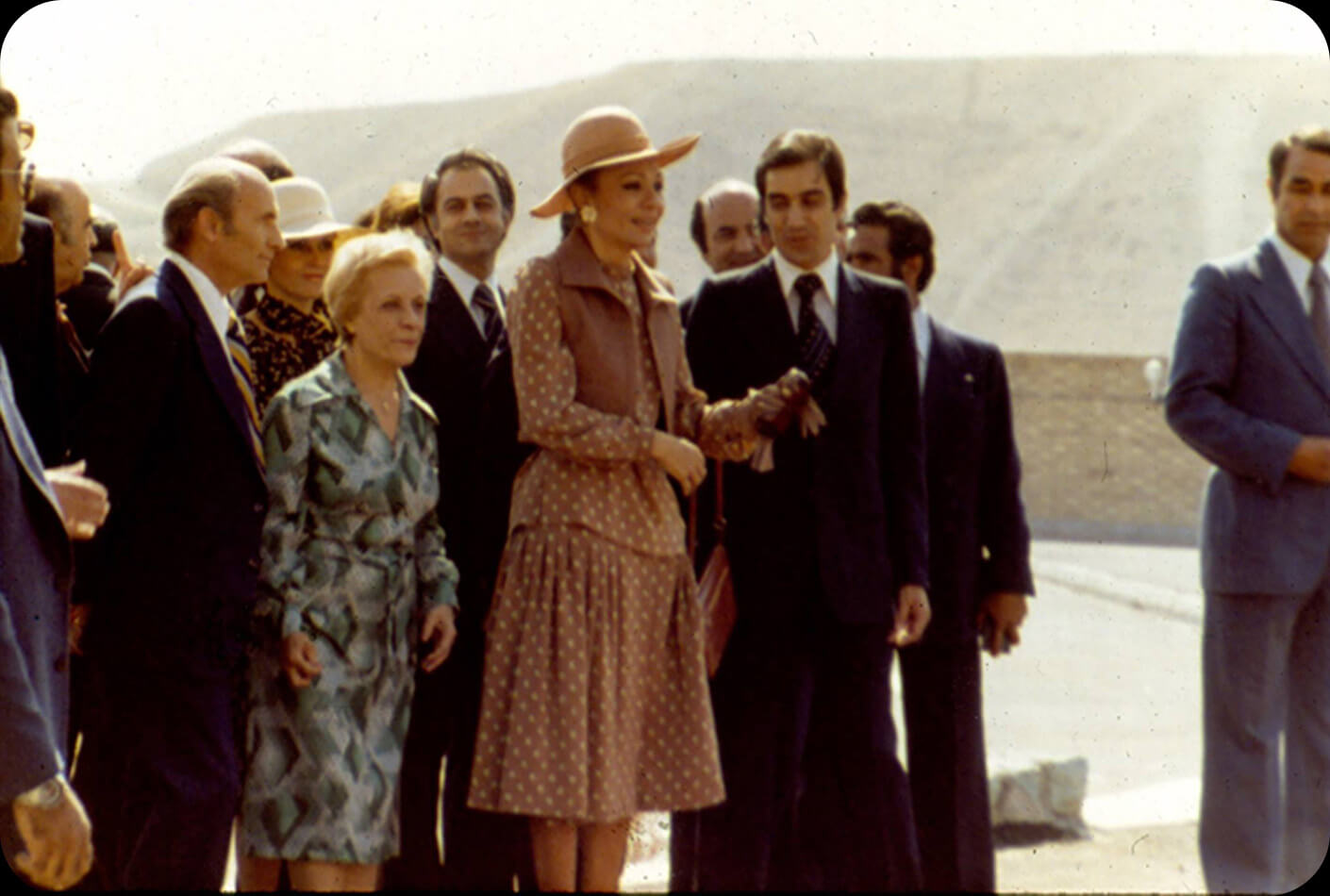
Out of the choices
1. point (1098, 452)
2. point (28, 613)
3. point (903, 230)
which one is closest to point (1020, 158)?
point (1098, 452)

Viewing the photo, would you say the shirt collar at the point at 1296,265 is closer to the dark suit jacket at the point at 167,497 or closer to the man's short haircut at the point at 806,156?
the man's short haircut at the point at 806,156

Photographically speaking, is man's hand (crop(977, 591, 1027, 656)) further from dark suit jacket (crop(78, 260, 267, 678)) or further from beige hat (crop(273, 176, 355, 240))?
dark suit jacket (crop(78, 260, 267, 678))

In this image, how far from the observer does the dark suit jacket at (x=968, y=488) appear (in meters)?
5.50

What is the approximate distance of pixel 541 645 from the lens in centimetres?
452

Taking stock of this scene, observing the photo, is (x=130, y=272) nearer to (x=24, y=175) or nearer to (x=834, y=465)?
(x=24, y=175)

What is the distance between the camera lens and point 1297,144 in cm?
536

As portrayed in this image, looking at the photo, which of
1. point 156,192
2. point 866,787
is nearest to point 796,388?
point 866,787

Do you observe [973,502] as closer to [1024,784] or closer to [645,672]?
[645,672]

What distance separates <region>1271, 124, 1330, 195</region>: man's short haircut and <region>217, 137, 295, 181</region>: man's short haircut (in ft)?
9.42

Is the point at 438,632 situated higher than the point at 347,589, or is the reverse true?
the point at 347,589

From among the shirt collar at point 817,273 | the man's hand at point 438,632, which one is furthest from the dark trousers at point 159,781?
the shirt collar at point 817,273

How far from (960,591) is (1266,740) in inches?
37.5

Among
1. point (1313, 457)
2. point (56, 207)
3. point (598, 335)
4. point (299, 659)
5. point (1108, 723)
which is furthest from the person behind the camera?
point (1108, 723)

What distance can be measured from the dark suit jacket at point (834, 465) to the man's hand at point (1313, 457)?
1077mm
